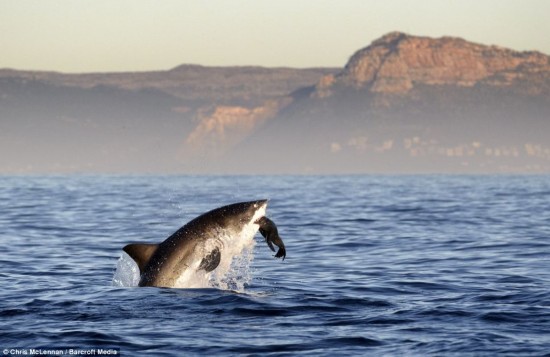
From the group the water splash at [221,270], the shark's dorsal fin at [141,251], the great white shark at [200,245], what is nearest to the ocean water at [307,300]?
the water splash at [221,270]

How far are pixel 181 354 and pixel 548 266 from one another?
39.1 feet

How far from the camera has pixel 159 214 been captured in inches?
1702

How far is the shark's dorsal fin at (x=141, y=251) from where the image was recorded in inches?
623

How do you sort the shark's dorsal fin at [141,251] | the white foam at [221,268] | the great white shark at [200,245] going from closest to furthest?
the shark's dorsal fin at [141,251]
the great white shark at [200,245]
the white foam at [221,268]

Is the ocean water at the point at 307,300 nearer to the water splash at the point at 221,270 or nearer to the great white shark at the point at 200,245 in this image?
the water splash at the point at 221,270

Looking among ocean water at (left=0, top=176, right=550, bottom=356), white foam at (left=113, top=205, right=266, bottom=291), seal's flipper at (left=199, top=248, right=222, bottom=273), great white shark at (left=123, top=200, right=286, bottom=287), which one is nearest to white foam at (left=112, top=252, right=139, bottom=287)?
white foam at (left=113, top=205, right=266, bottom=291)

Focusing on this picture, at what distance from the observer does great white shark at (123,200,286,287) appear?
1609 centimetres

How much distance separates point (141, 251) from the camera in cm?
1595

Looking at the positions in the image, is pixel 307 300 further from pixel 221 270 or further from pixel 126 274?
pixel 126 274

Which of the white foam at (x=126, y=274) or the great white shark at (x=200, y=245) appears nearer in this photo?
the great white shark at (x=200, y=245)

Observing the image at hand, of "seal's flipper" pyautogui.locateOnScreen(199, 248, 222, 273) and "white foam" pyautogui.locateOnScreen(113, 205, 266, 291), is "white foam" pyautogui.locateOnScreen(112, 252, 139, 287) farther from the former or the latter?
"seal's flipper" pyautogui.locateOnScreen(199, 248, 222, 273)

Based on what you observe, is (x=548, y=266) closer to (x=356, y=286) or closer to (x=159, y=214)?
(x=356, y=286)

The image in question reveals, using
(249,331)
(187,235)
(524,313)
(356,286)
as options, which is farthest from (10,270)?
(524,313)

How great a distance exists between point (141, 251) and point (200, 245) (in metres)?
1.00
